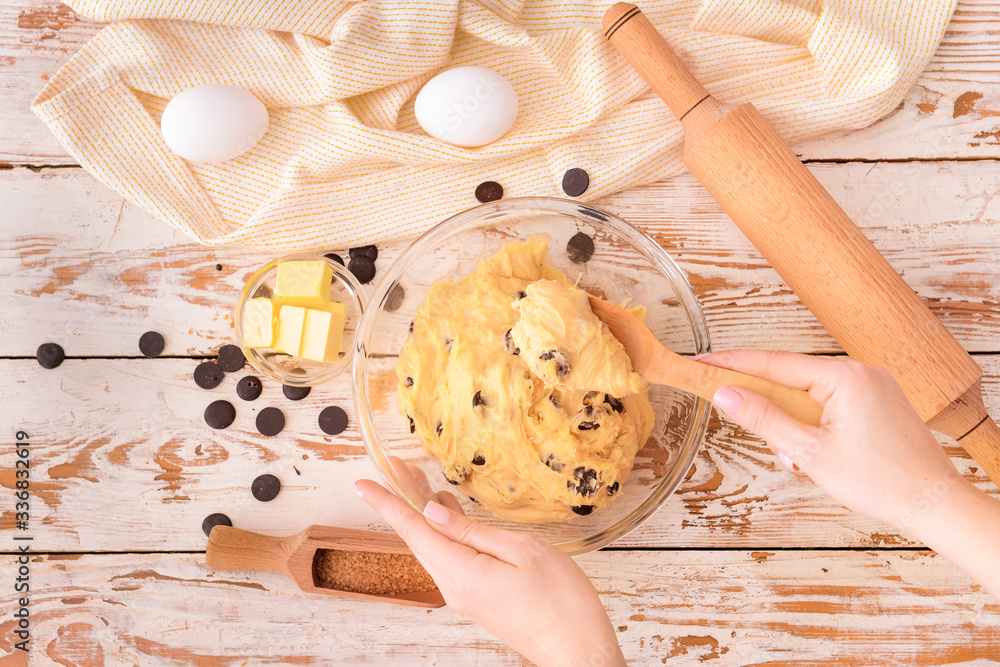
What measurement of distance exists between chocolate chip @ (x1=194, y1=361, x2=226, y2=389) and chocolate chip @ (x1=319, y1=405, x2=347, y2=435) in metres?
0.25

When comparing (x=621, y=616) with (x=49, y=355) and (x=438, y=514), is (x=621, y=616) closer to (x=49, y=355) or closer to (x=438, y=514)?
(x=438, y=514)

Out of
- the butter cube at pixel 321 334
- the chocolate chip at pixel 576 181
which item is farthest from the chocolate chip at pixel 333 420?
the chocolate chip at pixel 576 181

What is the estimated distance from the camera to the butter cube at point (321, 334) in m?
1.43

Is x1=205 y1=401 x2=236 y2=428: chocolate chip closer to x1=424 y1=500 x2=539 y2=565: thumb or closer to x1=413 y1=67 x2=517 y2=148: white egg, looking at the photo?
x1=424 y1=500 x2=539 y2=565: thumb

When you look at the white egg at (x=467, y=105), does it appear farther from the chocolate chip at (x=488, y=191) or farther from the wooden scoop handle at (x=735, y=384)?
the wooden scoop handle at (x=735, y=384)

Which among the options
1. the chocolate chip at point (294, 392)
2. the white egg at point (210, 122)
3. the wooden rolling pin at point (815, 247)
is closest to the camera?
the wooden rolling pin at point (815, 247)

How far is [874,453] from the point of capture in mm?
1103

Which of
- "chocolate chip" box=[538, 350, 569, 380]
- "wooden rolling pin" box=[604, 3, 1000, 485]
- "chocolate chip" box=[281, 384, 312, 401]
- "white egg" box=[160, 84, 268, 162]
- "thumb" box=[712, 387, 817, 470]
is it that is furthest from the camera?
"chocolate chip" box=[281, 384, 312, 401]

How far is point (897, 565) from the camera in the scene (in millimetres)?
1512

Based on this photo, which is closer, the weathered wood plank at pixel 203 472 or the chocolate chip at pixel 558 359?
the chocolate chip at pixel 558 359

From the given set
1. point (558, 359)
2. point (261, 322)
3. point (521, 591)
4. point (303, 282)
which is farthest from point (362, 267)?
point (521, 591)

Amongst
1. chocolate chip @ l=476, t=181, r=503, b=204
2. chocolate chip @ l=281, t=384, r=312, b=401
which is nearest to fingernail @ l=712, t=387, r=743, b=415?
chocolate chip @ l=476, t=181, r=503, b=204

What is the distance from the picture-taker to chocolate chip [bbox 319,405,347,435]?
1.50 m

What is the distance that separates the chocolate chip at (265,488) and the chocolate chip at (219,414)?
149 mm
